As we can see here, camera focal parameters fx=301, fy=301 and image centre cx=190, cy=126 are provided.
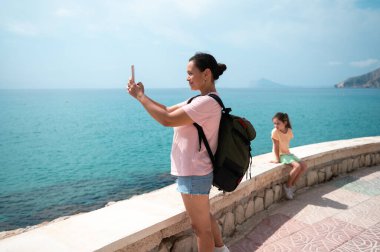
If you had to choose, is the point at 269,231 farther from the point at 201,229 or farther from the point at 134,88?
the point at 134,88

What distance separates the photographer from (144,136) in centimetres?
3547

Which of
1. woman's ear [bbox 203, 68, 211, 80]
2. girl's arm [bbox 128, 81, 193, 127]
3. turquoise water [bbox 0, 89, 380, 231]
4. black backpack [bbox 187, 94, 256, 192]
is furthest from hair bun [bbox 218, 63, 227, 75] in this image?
turquoise water [bbox 0, 89, 380, 231]

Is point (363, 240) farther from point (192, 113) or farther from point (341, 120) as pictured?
point (341, 120)

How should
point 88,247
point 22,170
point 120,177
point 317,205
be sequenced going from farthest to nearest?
point 22,170, point 120,177, point 317,205, point 88,247

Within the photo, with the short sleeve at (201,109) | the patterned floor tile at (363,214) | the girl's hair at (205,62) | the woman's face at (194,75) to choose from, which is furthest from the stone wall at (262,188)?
the girl's hair at (205,62)

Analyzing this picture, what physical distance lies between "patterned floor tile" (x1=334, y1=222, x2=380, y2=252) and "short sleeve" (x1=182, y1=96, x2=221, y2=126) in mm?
2340

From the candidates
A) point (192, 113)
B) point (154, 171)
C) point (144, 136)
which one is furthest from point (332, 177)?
point (144, 136)

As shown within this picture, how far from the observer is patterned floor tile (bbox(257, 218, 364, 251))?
3.45 metres

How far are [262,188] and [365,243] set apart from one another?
4.68 feet

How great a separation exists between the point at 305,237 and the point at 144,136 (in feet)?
107

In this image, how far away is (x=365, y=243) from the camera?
137 inches

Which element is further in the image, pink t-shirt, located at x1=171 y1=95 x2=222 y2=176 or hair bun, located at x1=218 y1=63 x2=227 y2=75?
hair bun, located at x1=218 y1=63 x2=227 y2=75

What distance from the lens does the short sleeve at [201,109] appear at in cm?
221

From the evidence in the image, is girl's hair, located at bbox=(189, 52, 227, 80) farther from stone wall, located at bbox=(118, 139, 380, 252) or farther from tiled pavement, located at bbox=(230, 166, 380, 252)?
tiled pavement, located at bbox=(230, 166, 380, 252)
